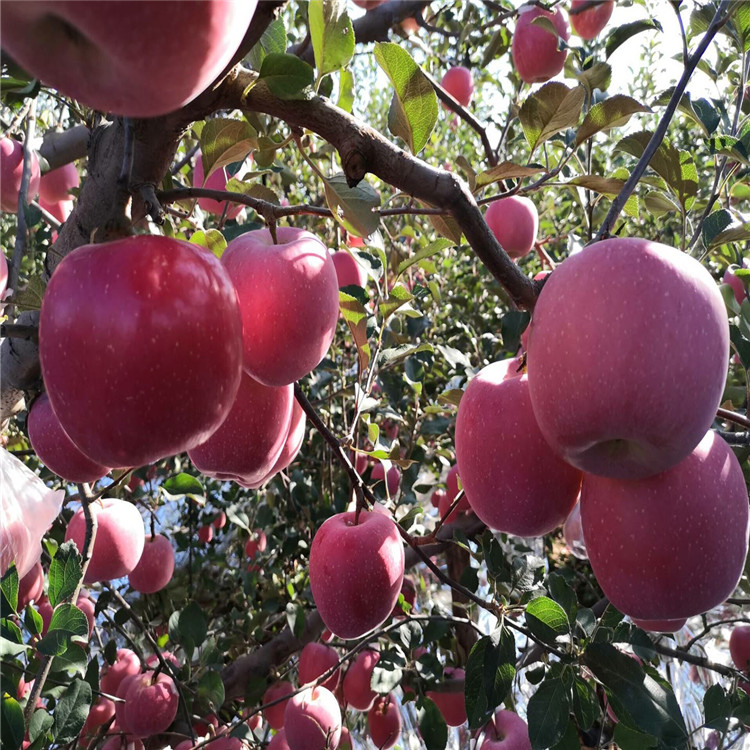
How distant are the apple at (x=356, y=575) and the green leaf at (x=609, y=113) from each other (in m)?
0.60

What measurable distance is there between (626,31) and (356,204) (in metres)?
0.71

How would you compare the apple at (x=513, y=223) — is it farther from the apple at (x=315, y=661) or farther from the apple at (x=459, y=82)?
the apple at (x=315, y=661)

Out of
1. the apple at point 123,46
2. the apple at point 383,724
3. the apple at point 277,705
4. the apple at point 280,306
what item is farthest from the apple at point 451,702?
the apple at point 123,46

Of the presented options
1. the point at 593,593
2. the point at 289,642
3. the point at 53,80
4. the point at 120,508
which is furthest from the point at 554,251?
the point at 53,80

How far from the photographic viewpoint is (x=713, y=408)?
0.52 m

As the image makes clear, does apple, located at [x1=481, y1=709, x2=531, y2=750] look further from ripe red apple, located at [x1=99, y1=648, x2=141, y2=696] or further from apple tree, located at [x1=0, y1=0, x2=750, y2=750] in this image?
ripe red apple, located at [x1=99, y1=648, x2=141, y2=696]

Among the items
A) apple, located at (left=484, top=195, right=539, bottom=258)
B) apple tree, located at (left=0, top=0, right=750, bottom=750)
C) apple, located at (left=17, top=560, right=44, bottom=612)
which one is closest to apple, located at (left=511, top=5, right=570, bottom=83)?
apple, located at (left=484, top=195, right=539, bottom=258)

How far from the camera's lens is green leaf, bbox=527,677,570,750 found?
2.46 ft

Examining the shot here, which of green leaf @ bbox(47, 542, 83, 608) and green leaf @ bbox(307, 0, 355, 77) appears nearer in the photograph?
green leaf @ bbox(307, 0, 355, 77)

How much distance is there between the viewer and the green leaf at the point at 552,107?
2.34 ft

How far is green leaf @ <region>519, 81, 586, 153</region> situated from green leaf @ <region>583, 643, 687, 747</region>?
629 millimetres

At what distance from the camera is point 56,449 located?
864mm

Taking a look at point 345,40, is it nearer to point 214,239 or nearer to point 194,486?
point 214,239

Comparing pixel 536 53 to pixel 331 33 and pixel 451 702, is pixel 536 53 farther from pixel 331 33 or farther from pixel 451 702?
pixel 451 702
